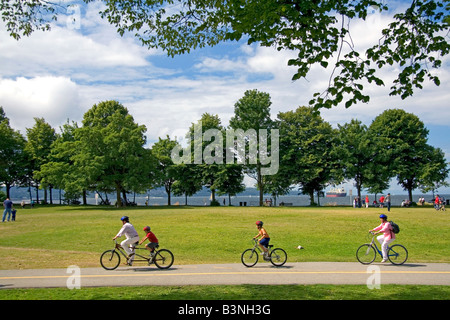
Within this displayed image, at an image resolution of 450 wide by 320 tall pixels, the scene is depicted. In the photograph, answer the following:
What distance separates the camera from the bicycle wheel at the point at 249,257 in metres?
15.7

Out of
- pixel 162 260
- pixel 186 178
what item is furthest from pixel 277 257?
pixel 186 178

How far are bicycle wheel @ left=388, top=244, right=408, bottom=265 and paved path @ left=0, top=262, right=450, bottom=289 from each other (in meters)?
0.29

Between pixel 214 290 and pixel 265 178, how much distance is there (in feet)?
183

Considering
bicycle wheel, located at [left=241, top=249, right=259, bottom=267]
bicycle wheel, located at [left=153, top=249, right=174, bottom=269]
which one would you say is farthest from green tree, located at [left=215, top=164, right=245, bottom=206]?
bicycle wheel, located at [left=153, top=249, right=174, bottom=269]

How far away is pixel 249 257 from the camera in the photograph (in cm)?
1575

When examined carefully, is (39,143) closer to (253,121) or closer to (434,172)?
(253,121)

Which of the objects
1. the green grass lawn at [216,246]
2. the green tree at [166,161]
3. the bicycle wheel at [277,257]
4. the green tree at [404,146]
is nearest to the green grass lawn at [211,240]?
the green grass lawn at [216,246]

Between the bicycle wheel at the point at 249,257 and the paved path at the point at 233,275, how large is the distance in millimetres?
263

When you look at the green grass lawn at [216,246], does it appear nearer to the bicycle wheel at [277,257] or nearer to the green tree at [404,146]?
the bicycle wheel at [277,257]

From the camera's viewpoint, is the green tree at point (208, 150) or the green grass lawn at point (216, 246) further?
the green tree at point (208, 150)

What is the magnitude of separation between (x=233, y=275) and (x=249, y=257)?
2061mm

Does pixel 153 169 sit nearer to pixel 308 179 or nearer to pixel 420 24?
pixel 308 179

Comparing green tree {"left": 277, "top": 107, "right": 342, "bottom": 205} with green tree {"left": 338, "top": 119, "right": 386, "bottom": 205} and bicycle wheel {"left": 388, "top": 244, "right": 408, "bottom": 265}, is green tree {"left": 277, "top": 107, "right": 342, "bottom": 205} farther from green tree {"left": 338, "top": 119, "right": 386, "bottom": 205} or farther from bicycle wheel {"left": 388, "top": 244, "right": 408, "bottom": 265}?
bicycle wheel {"left": 388, "top": 244, "right": 408, "bottom": 265}

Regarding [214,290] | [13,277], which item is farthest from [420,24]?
[13,277]
